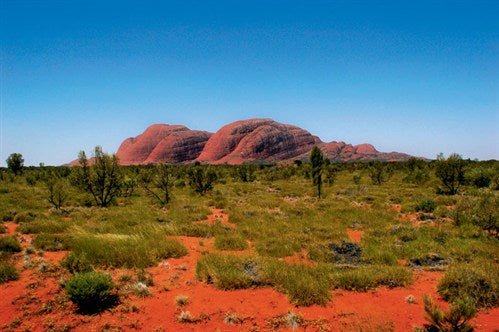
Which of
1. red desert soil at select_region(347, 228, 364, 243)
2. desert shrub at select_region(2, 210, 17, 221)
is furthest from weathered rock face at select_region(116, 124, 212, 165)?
red desert soil at select_region(347, 228, 364, 243)

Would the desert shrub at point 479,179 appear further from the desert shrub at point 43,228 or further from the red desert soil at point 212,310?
the desert shrub at point 43,228

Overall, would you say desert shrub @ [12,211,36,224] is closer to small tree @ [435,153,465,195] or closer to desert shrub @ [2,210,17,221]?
desert shrub @ [2,210,17,221]

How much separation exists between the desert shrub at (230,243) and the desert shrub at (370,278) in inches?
148

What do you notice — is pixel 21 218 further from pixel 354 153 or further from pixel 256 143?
pixel 354 153

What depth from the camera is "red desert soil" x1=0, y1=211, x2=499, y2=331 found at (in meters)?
5.78

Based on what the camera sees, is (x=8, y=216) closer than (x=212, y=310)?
No

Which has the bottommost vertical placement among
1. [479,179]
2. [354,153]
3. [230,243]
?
[230,243]

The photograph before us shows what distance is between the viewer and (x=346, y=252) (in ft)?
32.9

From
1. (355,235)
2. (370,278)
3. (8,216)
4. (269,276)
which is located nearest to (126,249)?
(269,276)

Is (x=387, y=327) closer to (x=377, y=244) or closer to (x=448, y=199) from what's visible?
(x=377, y=244)

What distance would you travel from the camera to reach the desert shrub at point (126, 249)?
28.6 feet

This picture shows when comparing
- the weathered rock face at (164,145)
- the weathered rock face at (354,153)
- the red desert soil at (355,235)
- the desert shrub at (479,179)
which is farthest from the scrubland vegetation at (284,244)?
the weathered rock face at (164,145)

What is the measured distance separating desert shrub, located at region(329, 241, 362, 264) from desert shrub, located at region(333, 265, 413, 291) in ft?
4.79

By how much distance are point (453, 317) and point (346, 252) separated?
4.69 meters
